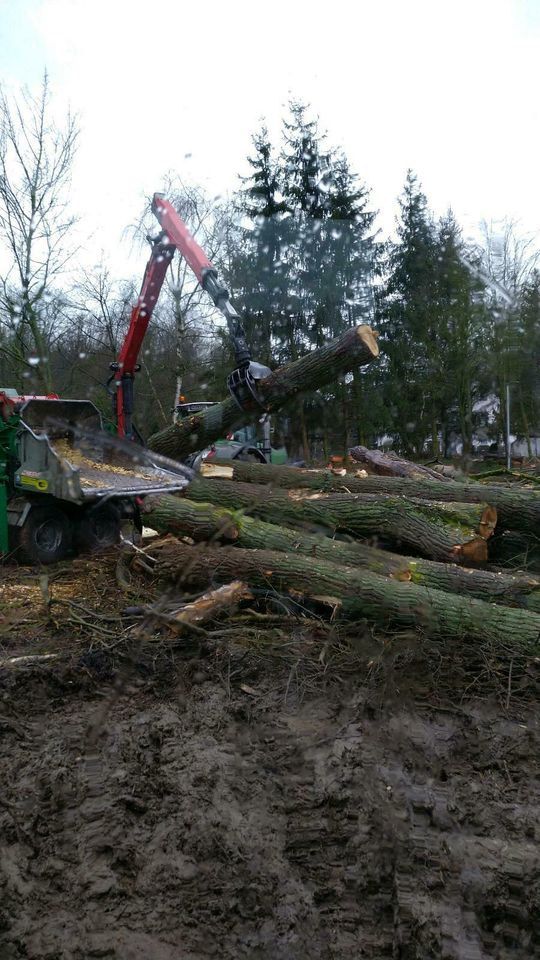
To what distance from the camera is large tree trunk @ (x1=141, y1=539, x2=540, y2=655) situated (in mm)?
4113

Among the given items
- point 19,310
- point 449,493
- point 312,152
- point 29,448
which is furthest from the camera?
point 29,448

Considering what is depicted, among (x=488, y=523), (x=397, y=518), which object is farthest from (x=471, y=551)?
(x=397, y=518)

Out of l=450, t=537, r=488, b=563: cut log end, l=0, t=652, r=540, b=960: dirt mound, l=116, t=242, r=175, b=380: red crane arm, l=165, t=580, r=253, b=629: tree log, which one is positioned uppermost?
l=116, t=242, r=175, b=380: red crane arm

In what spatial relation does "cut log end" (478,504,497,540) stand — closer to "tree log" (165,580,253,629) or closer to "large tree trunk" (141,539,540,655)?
"large tree trunk" (141,539,540,655)

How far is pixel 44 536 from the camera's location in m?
6.46

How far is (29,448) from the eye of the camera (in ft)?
20.9

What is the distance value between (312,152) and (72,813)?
9.36 ft

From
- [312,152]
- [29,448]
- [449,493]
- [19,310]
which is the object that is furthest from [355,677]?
[29,448]

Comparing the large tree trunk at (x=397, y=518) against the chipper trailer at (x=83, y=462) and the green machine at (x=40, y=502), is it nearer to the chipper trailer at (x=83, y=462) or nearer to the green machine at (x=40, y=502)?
the chipper trailer at (x=83, y=462)

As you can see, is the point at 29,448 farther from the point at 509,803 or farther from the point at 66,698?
the point at 509,803

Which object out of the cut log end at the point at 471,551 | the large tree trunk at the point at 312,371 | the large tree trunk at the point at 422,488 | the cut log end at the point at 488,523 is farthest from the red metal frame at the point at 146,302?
the cut log end at the point at 488,523

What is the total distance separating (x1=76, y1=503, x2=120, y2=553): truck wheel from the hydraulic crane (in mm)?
2201

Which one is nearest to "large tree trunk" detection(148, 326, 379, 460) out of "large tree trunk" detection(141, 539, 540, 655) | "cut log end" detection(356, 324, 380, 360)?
"cut log end" detection(356, 324, 380, 360)

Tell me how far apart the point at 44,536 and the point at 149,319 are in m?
2.50
